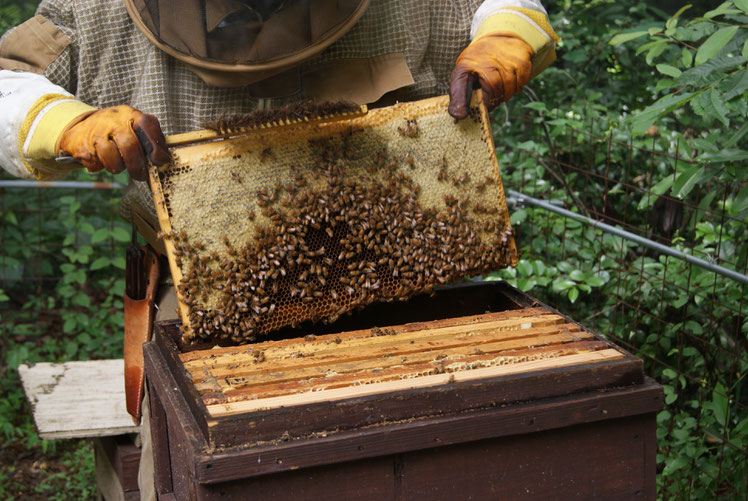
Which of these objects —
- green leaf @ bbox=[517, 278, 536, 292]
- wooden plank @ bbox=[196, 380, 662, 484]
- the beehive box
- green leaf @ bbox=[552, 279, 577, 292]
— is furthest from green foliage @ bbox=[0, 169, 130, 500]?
wooden plank @ bbox=[196, 380, 662, 484]

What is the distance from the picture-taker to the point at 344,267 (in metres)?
2.05

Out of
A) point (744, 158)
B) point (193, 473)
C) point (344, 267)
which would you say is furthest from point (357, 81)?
point (193, 473)

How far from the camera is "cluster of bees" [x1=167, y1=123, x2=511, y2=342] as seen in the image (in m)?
1.92

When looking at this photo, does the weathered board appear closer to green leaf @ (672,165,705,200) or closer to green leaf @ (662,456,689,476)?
green leaf @ (672,165,705,200)

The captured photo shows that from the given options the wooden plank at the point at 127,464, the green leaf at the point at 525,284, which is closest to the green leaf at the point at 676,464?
the green leaf at the point at 525,284

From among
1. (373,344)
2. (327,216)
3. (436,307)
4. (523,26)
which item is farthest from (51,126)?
(523,26)

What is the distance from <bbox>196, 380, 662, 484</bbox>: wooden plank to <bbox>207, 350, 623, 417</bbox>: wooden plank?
0.24 feet

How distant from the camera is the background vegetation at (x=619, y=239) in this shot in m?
2.61

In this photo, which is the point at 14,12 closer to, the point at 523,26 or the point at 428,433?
the point at 523,26

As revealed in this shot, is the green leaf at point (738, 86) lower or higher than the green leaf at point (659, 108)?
higher

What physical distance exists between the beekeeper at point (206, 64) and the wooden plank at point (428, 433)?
0.84 meters

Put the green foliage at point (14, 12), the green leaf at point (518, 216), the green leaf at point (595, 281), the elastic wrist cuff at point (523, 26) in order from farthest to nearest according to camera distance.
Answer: the green foliage at point (14, 12), the green leaf at point (518, 216), the green leaf at point (595, 281), the elastic wrist cuff at point (523, 26)

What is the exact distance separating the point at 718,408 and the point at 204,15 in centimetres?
221

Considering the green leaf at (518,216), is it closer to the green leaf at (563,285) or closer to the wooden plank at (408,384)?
the green leaf at (563,285)
